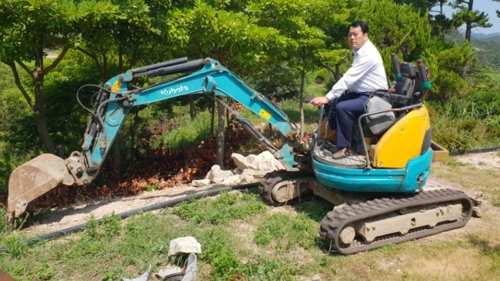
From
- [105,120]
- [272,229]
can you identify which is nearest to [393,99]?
[272,229]

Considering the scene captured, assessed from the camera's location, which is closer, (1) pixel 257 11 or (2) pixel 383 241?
(2) pixel 383 241

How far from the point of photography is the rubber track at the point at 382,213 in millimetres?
4797

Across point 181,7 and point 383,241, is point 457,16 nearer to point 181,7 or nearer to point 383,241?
point 181,7

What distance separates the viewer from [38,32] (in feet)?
21.8

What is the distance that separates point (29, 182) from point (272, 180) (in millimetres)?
2966

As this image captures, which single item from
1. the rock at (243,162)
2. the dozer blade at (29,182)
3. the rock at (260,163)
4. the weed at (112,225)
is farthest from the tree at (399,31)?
the dozer blade at (29,182)

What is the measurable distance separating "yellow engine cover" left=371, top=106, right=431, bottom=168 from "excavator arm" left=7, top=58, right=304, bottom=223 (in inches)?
77.4

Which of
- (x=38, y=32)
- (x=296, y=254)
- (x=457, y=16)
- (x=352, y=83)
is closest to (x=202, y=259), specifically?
(x=296, y=254)

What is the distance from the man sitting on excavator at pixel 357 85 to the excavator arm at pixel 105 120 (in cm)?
134

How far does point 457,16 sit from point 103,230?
66.4 ft

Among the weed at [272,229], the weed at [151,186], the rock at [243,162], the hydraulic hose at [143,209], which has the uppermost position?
the hydraulic hose at [143,209]

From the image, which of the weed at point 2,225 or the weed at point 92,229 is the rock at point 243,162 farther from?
the weed at point 2,225

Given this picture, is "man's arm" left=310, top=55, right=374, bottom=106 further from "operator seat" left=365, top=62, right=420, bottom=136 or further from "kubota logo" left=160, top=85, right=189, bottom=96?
"kubota logo" left=160, top=85, right=189, bottom=96

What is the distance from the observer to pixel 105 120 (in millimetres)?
5383
